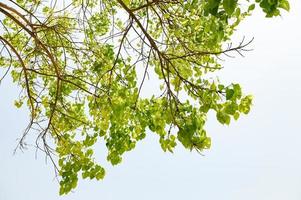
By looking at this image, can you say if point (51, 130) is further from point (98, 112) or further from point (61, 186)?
point (61, 186)

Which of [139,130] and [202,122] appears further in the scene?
[139,130]

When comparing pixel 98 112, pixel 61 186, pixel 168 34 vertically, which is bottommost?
pixel 61 186

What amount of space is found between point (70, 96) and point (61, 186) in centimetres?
181

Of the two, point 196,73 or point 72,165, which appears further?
point 196,73

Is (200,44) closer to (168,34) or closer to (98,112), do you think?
(168,34)

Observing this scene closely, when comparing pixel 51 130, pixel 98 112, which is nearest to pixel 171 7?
pixel 98 112

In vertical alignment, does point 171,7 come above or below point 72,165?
above

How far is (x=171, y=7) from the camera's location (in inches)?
230

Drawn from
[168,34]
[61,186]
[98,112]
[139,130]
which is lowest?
[61,186]

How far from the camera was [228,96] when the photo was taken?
373cm

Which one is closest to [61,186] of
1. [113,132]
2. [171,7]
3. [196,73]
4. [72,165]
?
[72,165]

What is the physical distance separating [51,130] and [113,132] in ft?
5.49

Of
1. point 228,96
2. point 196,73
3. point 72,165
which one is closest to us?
point 228,96

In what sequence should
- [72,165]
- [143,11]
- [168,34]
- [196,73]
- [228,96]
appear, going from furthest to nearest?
[143,11]
[168,34]
[196,73]
[72,165]
[228,96]
